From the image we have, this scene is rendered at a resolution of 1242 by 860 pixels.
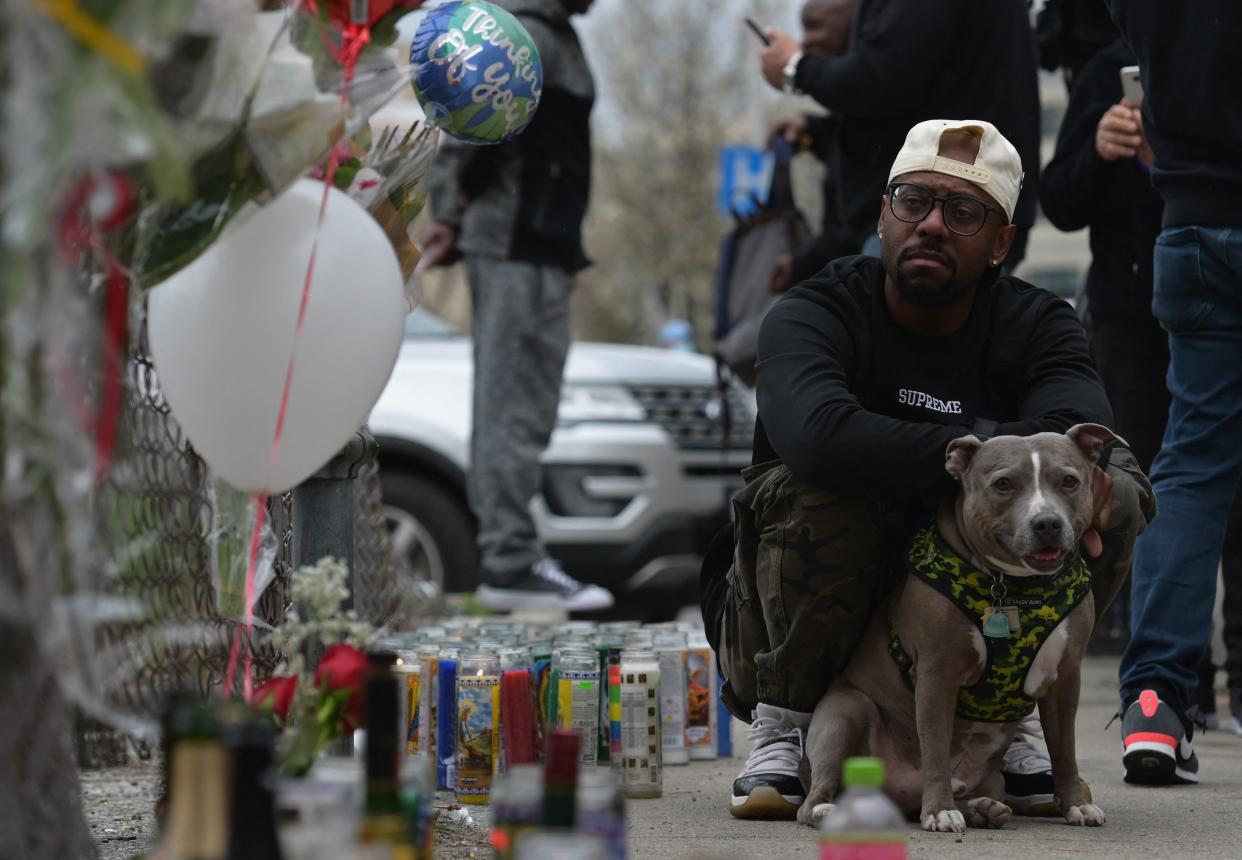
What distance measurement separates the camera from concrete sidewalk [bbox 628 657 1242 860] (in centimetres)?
354

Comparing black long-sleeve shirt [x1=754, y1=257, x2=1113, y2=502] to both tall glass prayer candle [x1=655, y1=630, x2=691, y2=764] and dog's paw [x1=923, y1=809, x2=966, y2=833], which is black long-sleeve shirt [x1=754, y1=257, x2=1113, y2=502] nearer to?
dog's paw [x1=923, y1=809, x2=966, y2=833]

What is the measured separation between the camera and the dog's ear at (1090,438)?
12.4 feet

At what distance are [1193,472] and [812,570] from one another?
1.36 m

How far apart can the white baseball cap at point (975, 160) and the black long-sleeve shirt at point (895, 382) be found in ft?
0.91

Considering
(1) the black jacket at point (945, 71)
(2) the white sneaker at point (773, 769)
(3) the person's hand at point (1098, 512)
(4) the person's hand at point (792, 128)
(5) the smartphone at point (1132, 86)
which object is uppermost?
(4) the person's hand at point (792, 128)

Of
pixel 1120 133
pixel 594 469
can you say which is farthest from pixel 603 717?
pixel 594 469

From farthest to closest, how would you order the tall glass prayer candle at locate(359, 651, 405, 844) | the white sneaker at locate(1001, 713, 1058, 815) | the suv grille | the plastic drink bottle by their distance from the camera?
1. the suv grille
2. the white sneaker at locate(1001, 713, 1058, 815)
3. the plastic drink bottle
4. the tall glass prayer candle at locate(359, 651, 405, 844)

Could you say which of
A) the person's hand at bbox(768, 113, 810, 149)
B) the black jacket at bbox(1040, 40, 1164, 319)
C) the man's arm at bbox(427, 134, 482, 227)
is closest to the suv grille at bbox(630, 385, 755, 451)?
the man's arm at bbox(427, 134, 482, 227)

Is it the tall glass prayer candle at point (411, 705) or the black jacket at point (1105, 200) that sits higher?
the black jacket at point (1105, 200)

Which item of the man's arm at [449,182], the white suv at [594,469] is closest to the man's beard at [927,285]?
the man's arm at [449,182]

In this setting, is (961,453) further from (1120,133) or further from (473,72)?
(1120,133)

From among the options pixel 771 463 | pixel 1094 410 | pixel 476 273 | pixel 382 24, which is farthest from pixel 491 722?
pixel 476 273

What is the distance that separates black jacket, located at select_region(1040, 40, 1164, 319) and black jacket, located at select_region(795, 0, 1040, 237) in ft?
0.36

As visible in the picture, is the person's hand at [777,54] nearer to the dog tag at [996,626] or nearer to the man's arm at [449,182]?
the man's arm at [449,182]
